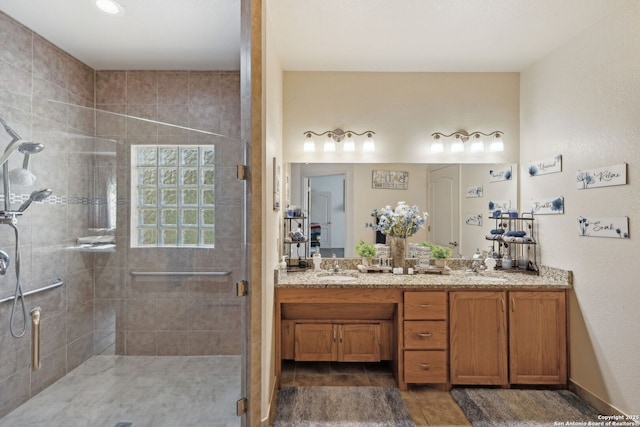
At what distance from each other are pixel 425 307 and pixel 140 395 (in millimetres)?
1914

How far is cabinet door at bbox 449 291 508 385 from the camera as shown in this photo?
8.25 feet

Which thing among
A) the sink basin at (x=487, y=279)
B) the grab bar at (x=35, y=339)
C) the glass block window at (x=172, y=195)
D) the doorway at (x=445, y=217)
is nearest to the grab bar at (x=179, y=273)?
A: the glass block window at (x=172, y=195)

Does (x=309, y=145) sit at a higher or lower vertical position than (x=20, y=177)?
higher

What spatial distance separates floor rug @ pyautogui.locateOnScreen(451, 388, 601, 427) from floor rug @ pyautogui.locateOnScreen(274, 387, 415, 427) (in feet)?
1.53

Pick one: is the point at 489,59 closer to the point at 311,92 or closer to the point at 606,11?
the point at 606,11

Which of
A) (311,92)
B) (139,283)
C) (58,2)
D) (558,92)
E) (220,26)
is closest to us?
(139,283)

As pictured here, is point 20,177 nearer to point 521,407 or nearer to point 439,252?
point 439,252

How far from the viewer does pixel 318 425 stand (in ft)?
6.98

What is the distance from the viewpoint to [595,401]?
7.52 ft

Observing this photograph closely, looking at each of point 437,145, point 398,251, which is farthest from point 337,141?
point 398,251

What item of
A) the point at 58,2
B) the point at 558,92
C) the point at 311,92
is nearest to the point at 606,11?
the point at 558,92

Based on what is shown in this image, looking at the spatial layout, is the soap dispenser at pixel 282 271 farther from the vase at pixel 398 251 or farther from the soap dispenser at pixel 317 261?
the vase at pixel 398 251

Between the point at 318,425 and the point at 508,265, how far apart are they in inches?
83.9

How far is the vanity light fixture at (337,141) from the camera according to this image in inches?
126
